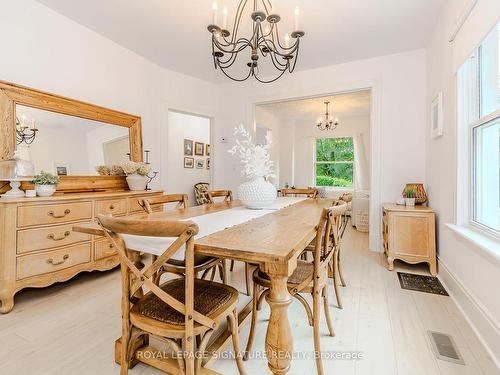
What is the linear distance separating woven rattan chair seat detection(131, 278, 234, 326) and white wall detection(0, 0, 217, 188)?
250 centimetres

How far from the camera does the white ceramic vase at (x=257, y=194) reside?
81.8 inches

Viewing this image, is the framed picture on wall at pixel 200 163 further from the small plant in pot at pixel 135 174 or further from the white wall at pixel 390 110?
the white wall at pixel 390 110

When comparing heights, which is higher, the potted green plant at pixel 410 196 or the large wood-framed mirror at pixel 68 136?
the large wood-framed mirror at pixel 68 136


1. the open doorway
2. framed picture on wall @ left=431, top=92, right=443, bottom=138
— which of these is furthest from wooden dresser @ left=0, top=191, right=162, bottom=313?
the open doorway

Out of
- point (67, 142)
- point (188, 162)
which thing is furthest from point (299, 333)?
point (188, 162)

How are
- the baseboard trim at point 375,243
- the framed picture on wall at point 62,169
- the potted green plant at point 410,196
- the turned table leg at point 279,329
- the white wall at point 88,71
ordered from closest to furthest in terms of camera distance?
the turned table leg at point 279,329 → the white wall at point 88,71 → the framed picture on wall at point 62,169 → the potted green plant at point 410,196 → the baseboard trim at point 375,243

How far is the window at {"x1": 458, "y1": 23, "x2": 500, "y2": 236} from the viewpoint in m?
1.72

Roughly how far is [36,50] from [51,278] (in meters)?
2.14

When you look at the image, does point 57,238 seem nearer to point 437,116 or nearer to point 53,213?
point 53,213

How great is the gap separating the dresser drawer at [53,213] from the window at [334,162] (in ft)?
20.1

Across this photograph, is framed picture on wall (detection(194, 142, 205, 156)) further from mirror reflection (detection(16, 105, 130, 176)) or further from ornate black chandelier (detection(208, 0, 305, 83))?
ornate black chandelier (detection(208, 0, 305, 83))

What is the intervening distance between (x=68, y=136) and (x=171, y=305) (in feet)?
8.39

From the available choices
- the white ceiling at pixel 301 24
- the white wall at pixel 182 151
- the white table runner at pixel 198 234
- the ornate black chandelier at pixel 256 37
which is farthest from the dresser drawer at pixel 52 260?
the white wall at pixel 182 151

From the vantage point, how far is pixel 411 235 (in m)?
2.75
